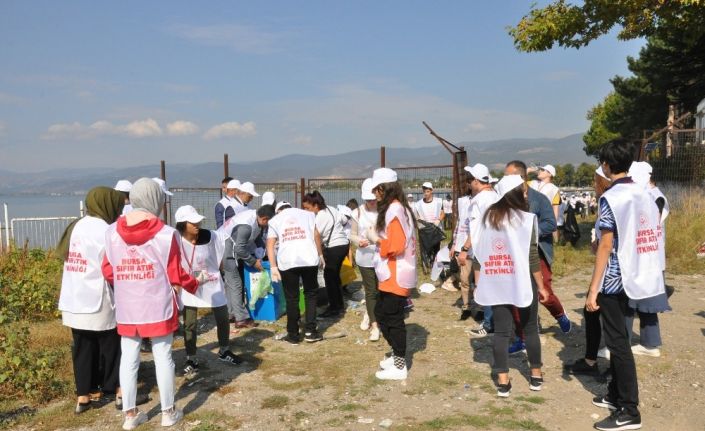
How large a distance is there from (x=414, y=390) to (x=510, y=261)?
1392mm

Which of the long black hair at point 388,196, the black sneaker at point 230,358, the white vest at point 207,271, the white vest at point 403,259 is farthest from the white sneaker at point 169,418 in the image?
the long black hair at point 388,196

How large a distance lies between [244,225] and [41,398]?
2.71 m

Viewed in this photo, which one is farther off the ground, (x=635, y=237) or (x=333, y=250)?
(x=635, y=237)

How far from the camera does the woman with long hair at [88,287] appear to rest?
4062 millimetres

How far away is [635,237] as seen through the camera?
11.9 feet

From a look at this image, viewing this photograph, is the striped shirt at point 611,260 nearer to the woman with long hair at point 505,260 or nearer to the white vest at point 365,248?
the woman with long hair at point 505,260

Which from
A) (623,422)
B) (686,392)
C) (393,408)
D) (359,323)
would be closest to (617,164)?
(623,422)

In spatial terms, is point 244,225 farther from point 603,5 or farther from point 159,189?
point 603,5

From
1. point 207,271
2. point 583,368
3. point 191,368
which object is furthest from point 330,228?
point 583,368

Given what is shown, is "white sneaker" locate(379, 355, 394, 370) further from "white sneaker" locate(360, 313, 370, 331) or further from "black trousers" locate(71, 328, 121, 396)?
"black trousers" locate(71, 328, 121, 396)

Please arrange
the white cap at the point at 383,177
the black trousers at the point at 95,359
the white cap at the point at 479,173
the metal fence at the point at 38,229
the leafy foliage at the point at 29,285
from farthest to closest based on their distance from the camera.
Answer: the metal fence at the point at 38,229 → the white cap at the point at 479,173 → the leafy foliage at the point at 29,285 → the white cap at the point at 383,177 → the black trousers at the point at 95,359

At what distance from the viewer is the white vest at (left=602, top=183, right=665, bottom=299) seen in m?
3.61

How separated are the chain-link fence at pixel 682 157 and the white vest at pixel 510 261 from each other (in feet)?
35.3

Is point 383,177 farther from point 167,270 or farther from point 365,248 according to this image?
point 167,270
